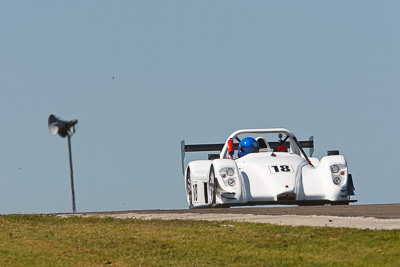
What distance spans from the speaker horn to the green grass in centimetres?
181

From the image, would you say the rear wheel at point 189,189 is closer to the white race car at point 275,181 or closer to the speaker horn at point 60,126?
the white race car at point 275,181

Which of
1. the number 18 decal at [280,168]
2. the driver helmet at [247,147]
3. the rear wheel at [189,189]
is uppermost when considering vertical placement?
the driver helmet at [247,147]

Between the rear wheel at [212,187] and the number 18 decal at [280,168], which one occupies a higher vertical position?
the number 18 decal at [280,168]

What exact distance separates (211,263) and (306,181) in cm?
1221

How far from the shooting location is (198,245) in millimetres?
11742

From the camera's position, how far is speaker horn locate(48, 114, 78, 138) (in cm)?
1305

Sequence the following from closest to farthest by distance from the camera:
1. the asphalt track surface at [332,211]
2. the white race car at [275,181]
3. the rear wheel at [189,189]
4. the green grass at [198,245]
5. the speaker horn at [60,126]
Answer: the green grass at [198,245] → the speaker horn at [60,126] → the asphalt track surface at [332,211] → the white race car at [275,181] → the rear wheel at [189,189]

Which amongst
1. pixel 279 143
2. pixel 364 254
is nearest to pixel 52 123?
pixel 364 254

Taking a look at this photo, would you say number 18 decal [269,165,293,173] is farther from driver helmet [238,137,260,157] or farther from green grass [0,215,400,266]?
green grass [0,215,400,266]

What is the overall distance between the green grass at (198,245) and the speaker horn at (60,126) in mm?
1814

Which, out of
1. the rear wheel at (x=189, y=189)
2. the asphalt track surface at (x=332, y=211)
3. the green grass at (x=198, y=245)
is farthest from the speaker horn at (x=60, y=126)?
the rear wheel at (x=189, y=189)

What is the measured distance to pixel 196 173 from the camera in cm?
2388

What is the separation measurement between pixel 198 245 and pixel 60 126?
3.26 metres

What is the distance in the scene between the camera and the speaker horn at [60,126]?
13.0 m
